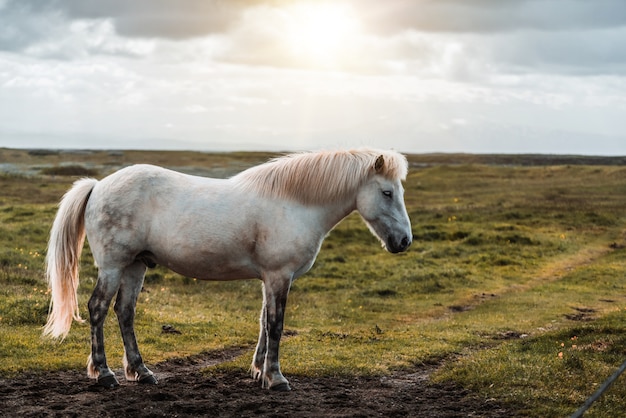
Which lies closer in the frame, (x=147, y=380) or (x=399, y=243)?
(x=399, y=243)

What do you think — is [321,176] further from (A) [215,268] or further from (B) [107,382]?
(B) [107,382]

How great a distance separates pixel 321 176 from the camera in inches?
359

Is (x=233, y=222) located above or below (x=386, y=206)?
below

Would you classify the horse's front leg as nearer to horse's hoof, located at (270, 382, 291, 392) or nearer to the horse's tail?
horse's hoof, located at (270, 382, 291, 392)

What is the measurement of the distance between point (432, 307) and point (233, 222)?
453 inches

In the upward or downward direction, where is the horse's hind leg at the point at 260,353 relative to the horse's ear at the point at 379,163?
downward

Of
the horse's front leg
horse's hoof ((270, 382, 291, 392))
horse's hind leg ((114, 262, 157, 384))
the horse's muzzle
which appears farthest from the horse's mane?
horse's hoof ((270, 382, 291, 392))

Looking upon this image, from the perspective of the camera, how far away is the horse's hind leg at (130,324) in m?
9.24

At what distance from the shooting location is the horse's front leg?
8.79 metres

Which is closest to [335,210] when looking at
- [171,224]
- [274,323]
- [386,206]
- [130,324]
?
[386,206]

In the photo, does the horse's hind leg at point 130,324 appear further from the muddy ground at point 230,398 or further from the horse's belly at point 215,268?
the horse's belly at point 215,268

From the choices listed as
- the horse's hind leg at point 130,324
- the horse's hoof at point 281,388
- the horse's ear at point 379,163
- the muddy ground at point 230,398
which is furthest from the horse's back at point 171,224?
the horse's ear at point 379,163

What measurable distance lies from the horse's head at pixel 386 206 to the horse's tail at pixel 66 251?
4.07 m

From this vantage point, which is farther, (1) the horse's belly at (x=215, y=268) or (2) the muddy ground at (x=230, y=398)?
(1) the horse's belly at (x=215, y=268)
